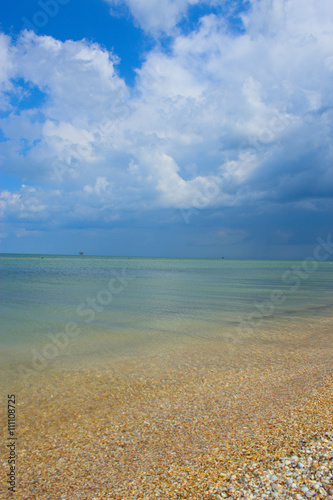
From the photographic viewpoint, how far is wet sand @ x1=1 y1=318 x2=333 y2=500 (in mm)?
4988

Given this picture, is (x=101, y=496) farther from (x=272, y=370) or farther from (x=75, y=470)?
(x=272, y=370)

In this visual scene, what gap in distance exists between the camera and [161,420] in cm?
690

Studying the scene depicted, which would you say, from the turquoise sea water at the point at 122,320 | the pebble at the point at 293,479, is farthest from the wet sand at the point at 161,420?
the turquoise sea water at the point at 122,320

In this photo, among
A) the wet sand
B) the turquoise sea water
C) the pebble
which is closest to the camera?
the pebble

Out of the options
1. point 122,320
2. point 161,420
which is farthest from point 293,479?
point 122,320

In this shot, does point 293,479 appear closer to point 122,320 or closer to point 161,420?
point 161,420

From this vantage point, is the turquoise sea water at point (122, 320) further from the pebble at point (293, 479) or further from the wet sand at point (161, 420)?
the pebble at point (293, 479)

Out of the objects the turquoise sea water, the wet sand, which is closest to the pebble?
the wet sand

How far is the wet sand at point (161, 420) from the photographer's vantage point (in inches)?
196

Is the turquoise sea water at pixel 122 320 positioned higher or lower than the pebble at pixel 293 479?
lower

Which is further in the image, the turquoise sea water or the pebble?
the turquoise sea water

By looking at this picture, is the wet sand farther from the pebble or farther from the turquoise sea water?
the turquoise sea water

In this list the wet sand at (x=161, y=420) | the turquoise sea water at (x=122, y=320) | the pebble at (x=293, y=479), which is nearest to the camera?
the pebble at (x=293, y=479)

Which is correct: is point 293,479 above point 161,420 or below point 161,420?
above
